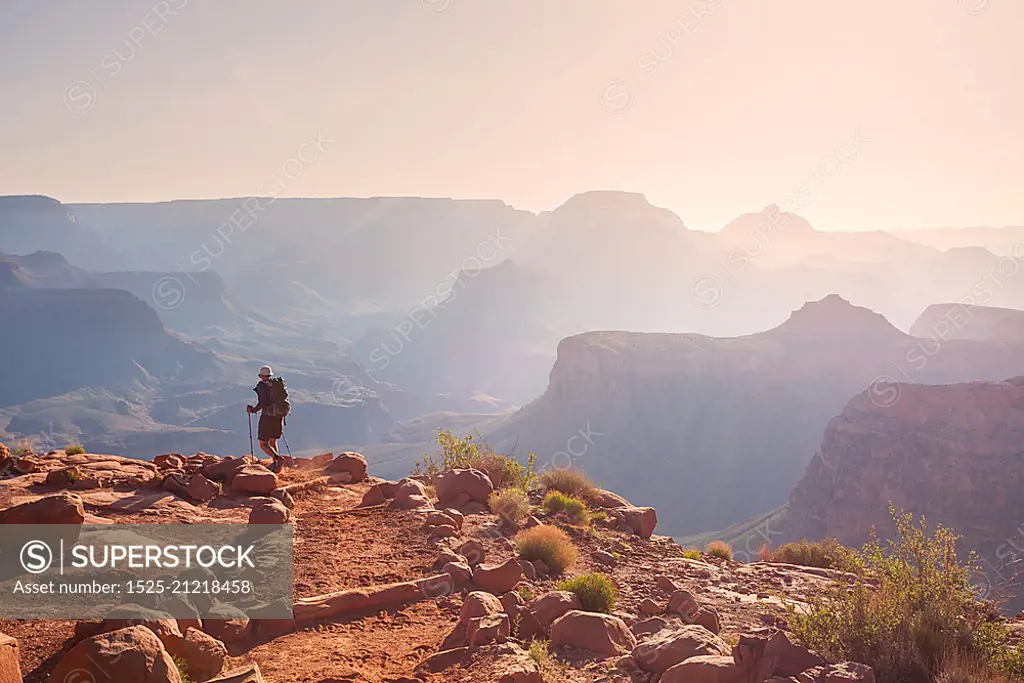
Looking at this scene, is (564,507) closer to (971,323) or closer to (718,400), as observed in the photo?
(718,400)

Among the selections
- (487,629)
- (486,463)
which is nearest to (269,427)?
(486,463)

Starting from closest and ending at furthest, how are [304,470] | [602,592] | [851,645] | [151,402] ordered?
[851,645] < [602,592] < [304,470] < [151,402]

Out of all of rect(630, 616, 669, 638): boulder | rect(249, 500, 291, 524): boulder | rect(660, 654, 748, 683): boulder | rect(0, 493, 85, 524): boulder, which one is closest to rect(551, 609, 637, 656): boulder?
rect(630, 616, 669, 638): boulder

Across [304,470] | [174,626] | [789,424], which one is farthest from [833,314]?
[174,626]

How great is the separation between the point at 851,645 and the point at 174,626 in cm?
642

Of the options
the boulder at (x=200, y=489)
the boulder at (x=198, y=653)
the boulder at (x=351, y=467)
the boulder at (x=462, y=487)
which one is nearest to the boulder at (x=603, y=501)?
the boulder at (x=462, y=487)

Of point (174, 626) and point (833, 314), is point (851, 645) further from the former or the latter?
point (833, 314)

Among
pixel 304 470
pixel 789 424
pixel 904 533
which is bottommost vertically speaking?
pixel 789 424

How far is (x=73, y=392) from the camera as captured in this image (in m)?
143

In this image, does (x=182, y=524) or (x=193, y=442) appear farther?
(x=193, y=442)

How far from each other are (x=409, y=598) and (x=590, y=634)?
2.61 metres

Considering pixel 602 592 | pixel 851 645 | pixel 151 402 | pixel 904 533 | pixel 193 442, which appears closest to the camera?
pixel 851 645

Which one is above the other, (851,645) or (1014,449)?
(851,645)

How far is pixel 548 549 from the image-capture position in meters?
10.7
